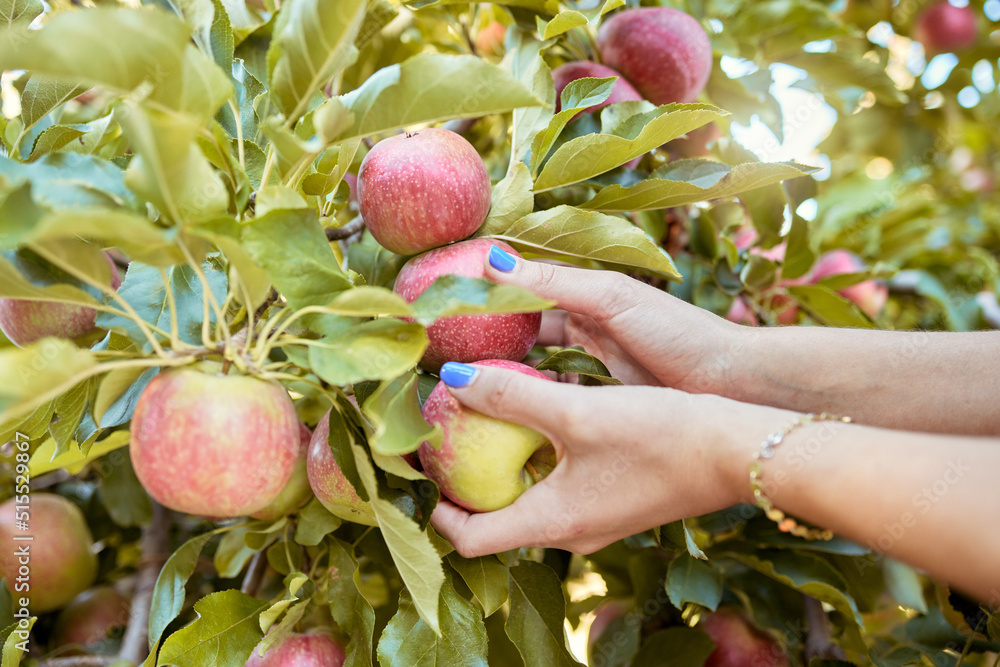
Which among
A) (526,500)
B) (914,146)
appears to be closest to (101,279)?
(526,500)

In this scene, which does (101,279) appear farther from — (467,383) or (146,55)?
(467,383)

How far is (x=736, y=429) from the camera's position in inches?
25.6

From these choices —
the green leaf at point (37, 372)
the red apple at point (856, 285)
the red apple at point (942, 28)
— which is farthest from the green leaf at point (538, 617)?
the red apple at point (942, 28)

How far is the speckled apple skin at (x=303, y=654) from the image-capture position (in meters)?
0.81

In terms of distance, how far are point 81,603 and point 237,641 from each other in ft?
2.47

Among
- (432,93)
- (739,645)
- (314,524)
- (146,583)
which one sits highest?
(432,93)

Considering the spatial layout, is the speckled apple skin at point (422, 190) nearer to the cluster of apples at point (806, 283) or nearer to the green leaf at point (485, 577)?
the green leaf at point (485, 577)

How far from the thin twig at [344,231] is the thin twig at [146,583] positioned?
24.5 inches

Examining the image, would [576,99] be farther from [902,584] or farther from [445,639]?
[902,584]

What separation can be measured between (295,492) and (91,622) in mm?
760

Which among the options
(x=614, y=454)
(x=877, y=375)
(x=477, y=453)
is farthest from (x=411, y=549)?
(x=877, y=375)

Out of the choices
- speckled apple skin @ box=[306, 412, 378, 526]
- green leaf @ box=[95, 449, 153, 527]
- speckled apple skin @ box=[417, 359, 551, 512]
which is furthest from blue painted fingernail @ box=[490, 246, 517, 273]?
green leaf @ box=[95, 449, 153, 527]

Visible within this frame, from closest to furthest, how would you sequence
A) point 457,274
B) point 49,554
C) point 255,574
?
point 457,274 < point 255,574 < point 49,554

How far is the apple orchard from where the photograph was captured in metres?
0.57
